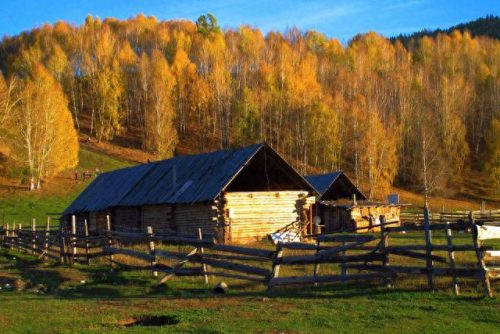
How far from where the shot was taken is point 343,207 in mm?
42000

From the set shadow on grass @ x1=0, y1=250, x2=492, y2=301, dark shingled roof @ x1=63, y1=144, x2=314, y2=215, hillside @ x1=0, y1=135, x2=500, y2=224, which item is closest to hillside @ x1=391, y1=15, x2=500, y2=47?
hillside @ x1=0, y1=135, x2=500, y2=224

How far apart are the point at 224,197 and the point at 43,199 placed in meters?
32.1

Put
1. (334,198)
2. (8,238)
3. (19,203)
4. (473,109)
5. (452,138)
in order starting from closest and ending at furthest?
(8,238)
(334,198)
(19,203)
(452,138)
(473,109)

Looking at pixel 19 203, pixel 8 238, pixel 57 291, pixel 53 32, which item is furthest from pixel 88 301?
pixel 53 32

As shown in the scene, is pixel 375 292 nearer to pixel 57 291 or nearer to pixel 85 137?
pixel 57 291

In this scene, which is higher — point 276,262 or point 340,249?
point 340,249

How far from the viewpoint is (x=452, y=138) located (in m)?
77.0

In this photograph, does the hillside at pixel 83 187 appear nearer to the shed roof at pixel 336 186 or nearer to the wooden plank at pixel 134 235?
the shed roof at pixel 336 186

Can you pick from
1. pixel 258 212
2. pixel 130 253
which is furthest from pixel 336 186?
pixel 130 253

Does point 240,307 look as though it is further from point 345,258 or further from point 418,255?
point 418,255

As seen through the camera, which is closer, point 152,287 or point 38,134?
point 152,287

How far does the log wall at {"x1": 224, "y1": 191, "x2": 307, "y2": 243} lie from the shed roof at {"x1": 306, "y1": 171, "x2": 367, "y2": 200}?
34.6ft

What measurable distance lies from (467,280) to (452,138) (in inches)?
2590

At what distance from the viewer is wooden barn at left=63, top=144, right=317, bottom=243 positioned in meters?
31.0
